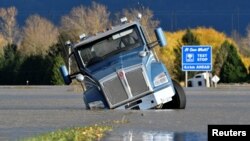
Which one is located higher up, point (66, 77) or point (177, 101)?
point (66, 77)

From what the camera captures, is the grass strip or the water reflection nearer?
the grass strip

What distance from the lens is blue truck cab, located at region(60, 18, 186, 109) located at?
97.8ft

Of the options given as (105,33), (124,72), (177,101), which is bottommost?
(177,101)

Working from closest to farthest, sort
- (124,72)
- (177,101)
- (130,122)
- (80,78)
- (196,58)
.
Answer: (130,122) < (124,72) < (80,78) < (177,101) < (196,58)

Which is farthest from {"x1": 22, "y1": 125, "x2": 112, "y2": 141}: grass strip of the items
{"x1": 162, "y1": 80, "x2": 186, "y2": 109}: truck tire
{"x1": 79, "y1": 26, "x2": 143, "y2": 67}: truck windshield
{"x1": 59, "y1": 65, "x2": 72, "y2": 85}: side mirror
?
{"x1": 59, "y1": 65, "x2": 72, "y2": 85}: side mirror

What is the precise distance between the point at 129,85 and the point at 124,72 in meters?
0.47

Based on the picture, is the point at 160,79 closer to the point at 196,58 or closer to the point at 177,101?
the point at 177,101

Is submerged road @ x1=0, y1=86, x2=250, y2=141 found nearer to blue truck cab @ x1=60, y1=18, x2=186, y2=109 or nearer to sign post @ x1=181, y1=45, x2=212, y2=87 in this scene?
blue truck cab @ x1=60, y1=18, x2=186, y2=109

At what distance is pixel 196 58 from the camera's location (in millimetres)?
80500

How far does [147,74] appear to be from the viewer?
2972 centimetres

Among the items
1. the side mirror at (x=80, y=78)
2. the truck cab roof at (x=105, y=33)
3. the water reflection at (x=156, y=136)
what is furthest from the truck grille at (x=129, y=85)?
the water reflection at (x=156, y=136)

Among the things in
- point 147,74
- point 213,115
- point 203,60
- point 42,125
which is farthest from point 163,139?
point 203,60

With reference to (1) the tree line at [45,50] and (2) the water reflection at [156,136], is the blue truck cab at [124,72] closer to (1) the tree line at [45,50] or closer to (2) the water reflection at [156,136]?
(2) the water reflection at [156,136]

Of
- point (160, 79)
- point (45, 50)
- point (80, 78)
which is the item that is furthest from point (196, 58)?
point (160, 79)
